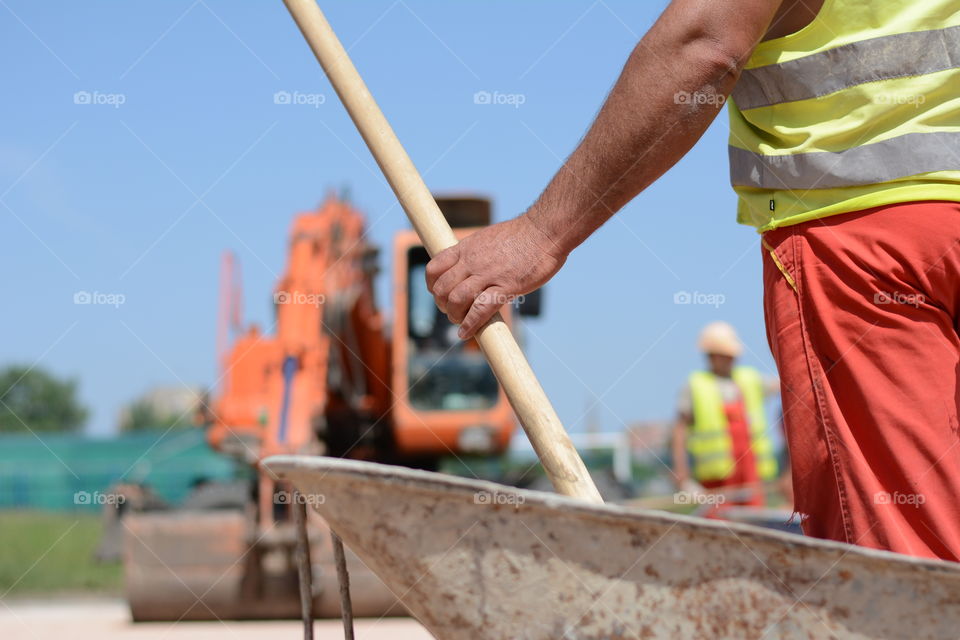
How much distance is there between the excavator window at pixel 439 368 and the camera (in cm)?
747

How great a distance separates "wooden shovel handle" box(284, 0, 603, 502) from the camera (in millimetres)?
1628

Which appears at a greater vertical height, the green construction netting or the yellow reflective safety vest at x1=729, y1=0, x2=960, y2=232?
the yellow reflective safety vest at x1=729, y1=0, x2=960, y2=232

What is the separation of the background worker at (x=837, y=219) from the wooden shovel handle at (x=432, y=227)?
0.09 m

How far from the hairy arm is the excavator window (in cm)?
570

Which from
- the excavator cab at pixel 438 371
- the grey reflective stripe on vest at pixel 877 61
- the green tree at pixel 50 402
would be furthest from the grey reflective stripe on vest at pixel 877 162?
the green tree at pixel 50 402

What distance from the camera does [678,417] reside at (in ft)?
23.0

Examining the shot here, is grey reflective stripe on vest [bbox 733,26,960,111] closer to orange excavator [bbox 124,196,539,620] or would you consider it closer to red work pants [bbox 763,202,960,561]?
red work pants [bbox 763,202,960,561]

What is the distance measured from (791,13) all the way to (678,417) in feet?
18.2
